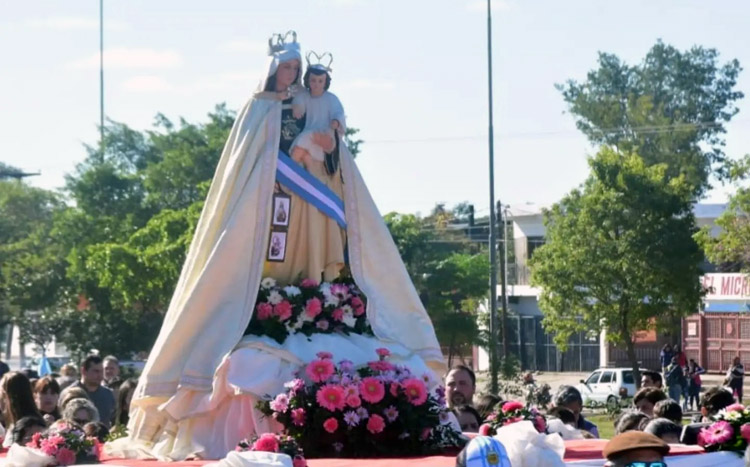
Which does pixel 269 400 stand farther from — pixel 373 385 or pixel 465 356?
pixel 465 356

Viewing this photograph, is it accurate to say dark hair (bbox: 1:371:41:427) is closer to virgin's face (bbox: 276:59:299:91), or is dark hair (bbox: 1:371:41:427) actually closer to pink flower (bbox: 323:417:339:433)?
pink flower (bbox: 323:417:339:433)

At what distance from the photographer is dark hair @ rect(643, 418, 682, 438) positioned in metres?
10.8

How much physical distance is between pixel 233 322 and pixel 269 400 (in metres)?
0.88

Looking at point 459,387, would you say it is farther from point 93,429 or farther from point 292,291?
point 93,429

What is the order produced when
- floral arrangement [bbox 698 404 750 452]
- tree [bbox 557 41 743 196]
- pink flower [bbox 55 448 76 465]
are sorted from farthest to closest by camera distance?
tree [bbox 557 41 743 196], floral arrangement [bbox 698 404 750 452], pink flower [bbox 55 448 76 465]

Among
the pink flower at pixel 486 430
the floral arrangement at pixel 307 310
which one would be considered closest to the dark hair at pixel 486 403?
the floral arrangement at pixel 307 310

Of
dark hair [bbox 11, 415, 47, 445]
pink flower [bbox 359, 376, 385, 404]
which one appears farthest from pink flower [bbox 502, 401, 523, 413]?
dark hair [bbox 11, 415, 47, 445]

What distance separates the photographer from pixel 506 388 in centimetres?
3048

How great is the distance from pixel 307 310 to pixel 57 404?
251 cm

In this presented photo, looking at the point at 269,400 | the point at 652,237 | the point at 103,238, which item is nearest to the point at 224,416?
the point at 269,400

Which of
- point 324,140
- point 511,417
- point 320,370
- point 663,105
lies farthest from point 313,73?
point 663,105

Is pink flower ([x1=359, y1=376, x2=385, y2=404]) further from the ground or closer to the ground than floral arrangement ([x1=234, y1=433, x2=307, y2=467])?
further from the ground

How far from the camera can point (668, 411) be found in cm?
1184

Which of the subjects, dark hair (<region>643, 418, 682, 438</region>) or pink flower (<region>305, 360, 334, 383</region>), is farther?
pink flower (<region>305, 360, 334, 383</region>)
